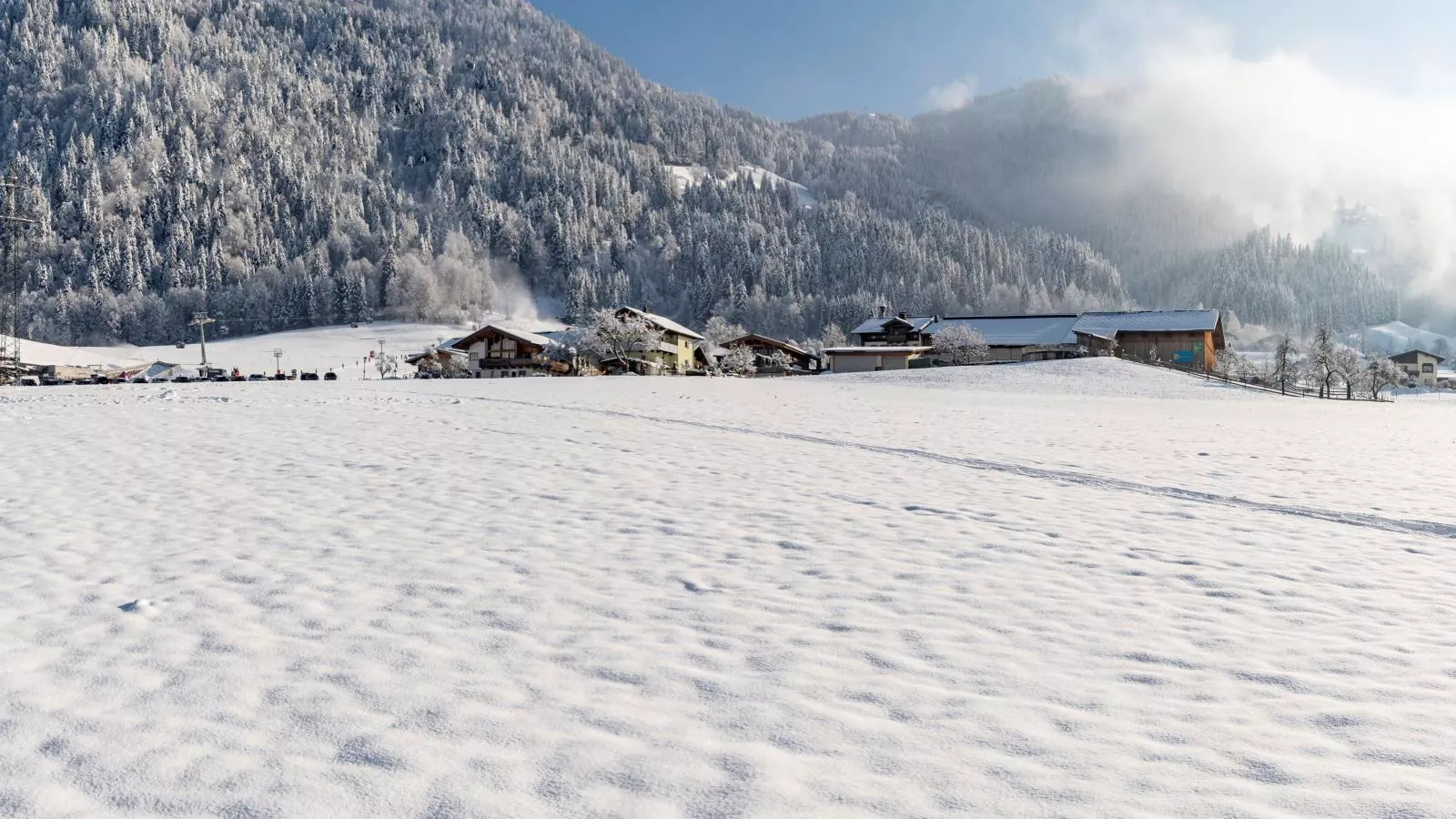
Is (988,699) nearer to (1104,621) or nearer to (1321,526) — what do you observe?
(1104,621)

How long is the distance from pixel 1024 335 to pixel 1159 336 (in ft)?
52.2

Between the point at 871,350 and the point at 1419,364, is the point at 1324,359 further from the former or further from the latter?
the point at 1419,364

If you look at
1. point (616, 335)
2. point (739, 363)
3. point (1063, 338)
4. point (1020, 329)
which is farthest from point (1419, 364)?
point (616, 335)

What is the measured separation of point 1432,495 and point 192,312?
210 meters

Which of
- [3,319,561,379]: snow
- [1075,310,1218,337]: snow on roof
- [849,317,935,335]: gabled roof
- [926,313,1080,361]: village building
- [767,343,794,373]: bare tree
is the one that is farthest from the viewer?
[849,317,935,335]: gabled roof

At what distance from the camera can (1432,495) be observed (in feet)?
38.4

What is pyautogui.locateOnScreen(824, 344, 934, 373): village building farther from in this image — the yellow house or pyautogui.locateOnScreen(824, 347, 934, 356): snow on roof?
the yellow house

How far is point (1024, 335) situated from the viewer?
9969 centimetres

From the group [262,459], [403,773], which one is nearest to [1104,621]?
[403,773]

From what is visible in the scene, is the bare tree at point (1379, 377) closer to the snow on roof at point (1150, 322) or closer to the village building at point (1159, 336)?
the village building at point (1159, 336)

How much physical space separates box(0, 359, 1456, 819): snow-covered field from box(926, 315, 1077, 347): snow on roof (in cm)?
8984

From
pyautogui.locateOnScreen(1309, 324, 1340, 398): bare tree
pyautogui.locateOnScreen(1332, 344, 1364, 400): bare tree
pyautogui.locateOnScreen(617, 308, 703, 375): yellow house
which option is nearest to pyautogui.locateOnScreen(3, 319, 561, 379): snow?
pyautogui.locateOnScreen(617, 308, 703, 375): yellow house

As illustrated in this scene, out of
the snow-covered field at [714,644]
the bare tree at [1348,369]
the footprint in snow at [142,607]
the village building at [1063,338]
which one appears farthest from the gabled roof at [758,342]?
the footprint in snow at [142,607]

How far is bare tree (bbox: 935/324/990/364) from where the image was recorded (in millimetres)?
92625
